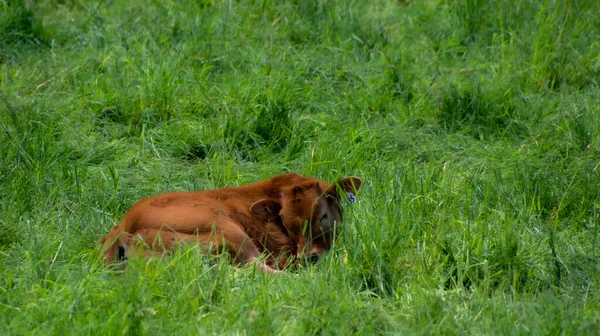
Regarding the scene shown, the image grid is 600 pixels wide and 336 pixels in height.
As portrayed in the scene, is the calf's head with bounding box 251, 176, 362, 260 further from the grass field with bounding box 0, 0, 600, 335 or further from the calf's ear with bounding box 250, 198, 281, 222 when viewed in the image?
the grass field with bounding box 0, 0, 600, 335

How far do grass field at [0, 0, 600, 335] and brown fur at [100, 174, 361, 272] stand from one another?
20 centimetres

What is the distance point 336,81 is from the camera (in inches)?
374

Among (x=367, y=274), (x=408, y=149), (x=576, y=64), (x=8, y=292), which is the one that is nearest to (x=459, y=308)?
(x=367, y=274)

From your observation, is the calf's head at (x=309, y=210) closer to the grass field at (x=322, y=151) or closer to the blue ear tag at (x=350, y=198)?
the blue ear tag at (x=350, y=198)

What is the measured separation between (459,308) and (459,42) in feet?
16.9

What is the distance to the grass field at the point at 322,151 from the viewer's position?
5.51 meters

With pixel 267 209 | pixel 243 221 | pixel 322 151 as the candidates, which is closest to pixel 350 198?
pixel 267 209

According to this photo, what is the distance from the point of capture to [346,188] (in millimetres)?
6988

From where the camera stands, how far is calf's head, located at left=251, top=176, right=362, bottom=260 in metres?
6.71

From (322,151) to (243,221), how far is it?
1625 mm

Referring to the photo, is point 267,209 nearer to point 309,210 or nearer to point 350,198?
point 309,210

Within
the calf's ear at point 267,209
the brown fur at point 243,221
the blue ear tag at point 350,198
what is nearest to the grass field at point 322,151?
the blue ear tag at point 350,198

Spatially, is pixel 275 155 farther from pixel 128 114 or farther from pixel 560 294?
pixel 560 294

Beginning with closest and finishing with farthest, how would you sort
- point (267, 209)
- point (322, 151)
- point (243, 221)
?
1. point (243, 221)
2. point (267, 209)
3. point (322, 151)
